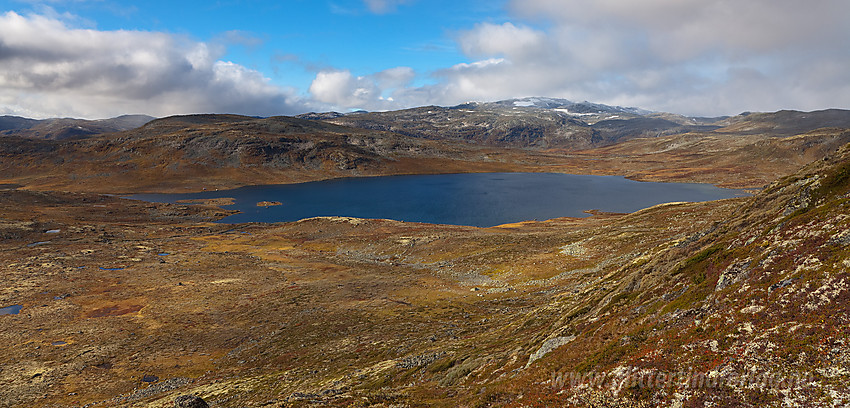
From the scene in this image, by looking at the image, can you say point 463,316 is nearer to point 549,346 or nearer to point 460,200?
point 549,346

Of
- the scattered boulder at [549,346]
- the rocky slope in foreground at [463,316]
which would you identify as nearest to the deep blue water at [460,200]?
the rocky slope in foreground at [463,316]

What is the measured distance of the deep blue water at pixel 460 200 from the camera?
5049 inches

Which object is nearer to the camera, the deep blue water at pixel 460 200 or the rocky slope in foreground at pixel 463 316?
the rocky slope in foreground at pixel 463 316

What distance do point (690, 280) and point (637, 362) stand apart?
743 cm

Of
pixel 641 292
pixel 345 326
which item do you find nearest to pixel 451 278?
pixel 345 326

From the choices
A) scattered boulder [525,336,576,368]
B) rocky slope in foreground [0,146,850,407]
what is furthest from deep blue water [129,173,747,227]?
scattered boulder [525,336,576,368]

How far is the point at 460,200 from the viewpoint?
15812cm

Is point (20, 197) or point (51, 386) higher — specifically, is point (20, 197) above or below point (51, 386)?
above

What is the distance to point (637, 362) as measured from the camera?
43.1 ft

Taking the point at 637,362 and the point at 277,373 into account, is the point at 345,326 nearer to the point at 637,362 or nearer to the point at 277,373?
the point at 277,373

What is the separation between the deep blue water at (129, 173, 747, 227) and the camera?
128 m

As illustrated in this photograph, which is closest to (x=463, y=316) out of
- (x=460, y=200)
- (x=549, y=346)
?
(x=549, y=346)

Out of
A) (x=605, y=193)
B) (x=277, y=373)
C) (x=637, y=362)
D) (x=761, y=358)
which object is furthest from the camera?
(x=605, y=193)

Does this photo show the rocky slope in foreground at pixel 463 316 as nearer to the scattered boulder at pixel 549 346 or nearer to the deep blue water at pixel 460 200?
the scattered boulder at pixel 549 346
